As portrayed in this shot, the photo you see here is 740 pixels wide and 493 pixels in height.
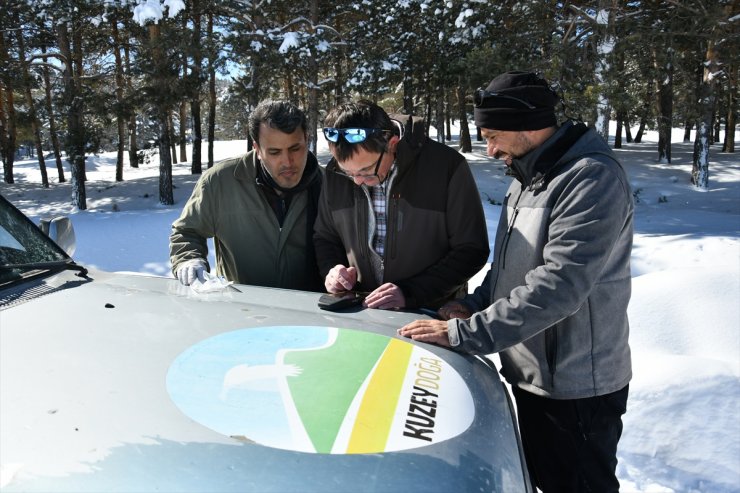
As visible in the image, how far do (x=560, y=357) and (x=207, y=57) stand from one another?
51.0 ft

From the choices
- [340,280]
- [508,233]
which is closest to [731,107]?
[508,233]

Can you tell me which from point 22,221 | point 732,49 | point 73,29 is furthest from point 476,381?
point 73,29

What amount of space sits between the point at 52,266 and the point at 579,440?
2.19m

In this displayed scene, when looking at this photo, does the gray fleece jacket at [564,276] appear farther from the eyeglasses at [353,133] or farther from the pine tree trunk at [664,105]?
the pine tree trunk at [664,105]

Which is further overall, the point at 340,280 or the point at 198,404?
the point at 340,280

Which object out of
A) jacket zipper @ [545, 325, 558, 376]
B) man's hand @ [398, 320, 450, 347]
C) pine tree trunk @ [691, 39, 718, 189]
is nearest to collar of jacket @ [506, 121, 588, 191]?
jacket zipper @ [545, 325, 558, 376]

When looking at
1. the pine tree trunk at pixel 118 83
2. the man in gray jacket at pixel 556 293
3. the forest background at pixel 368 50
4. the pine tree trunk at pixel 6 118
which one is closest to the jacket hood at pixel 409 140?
the man in gray jacket at pixel 556 293

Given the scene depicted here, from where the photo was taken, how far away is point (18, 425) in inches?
43.1

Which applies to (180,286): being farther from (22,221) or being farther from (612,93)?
(612,93)

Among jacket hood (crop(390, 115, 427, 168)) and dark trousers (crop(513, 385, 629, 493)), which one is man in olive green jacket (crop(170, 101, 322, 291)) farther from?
dark trousers (crop(513, 385, 629, 493))

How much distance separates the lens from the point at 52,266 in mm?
2115

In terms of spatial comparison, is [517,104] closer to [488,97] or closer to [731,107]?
[488,97]

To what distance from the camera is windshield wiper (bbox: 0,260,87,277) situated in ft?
6.52

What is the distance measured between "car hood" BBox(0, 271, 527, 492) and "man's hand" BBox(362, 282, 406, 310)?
236mm
